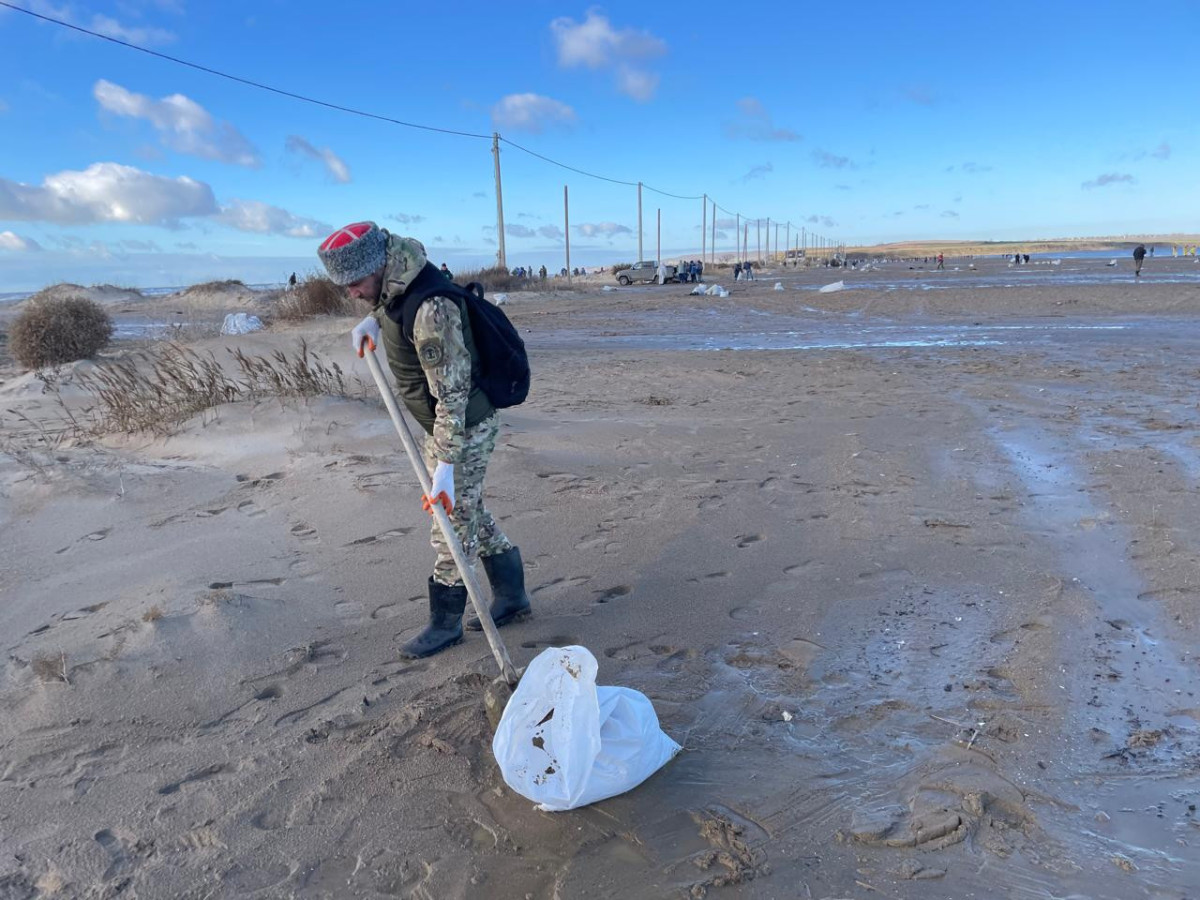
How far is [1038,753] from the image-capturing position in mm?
2926

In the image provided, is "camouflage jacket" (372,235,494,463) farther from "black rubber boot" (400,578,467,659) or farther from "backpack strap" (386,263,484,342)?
"black rubber boot" (400,578,467,659)

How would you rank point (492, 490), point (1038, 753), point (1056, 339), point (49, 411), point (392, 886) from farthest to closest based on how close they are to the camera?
point (1056, 339), point (49, 411), point (492, 490), point (1038, 753), point (392, 886)

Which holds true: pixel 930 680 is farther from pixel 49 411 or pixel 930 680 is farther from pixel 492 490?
pixel 49 411

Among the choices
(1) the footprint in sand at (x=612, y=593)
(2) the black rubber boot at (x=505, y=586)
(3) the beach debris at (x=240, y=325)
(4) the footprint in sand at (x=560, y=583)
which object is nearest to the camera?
(2) the black rubber boot at (x=505, y=586)

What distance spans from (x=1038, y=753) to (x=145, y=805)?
2987 millimetres

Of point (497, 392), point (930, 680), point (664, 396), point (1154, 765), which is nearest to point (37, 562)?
point (497, 392)

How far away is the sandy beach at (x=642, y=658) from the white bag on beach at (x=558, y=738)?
0.13m

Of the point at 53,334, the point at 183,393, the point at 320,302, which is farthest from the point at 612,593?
the point at 320,302

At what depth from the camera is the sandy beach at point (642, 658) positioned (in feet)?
8.18

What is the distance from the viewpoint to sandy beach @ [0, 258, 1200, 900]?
2.49 metres

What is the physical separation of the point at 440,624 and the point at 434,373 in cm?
119

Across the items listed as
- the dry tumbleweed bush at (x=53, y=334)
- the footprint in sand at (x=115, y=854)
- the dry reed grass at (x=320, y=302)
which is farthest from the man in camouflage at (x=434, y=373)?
the dry reed grass at (x=320, y=302)

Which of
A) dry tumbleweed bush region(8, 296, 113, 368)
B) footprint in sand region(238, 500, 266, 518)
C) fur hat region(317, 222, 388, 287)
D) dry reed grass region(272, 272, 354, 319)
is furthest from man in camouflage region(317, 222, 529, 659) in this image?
dry reed grass region(272, 272, 354, 319)

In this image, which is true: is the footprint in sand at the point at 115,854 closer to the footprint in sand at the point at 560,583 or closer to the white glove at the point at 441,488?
the white glove at the point at 441,488
